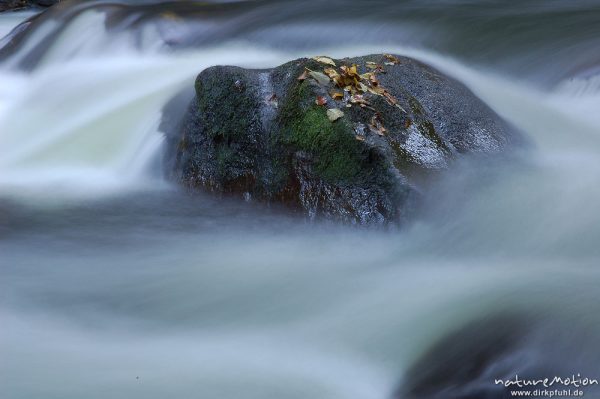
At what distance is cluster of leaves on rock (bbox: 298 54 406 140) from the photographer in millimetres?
4609

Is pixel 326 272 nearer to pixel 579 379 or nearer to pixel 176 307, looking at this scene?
pixel 176 307

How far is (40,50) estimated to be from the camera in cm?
862

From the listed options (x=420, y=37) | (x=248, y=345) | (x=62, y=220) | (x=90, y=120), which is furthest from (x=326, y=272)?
(x=420, y=37)

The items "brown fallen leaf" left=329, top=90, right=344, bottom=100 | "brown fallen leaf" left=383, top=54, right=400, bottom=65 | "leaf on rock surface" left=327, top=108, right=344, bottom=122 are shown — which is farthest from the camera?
"brown fallen leaf" left=383, top=54, right=400, bottom=65

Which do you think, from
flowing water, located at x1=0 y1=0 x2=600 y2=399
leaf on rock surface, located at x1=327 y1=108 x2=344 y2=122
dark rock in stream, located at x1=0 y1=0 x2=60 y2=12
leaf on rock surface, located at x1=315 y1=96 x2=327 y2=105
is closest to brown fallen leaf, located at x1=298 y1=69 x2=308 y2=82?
leaf on rock surface, located at x1=315 y1=96 x2=327 y2=105

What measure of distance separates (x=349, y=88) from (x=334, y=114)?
290 mm

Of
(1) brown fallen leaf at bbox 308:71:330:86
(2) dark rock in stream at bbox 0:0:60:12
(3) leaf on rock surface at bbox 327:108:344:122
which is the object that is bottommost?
(3) leaf on rock surface at bbox 327:108:344:122

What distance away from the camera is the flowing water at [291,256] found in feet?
10.8

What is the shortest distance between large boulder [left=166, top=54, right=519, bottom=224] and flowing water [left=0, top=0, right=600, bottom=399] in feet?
0.55

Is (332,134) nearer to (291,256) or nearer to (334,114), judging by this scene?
(334,114)

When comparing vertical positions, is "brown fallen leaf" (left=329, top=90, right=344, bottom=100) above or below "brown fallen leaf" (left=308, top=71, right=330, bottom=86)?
below

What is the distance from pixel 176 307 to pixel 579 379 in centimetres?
205

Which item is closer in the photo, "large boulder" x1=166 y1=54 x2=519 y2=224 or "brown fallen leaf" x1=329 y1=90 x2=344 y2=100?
"large boulder" x1=166 y1=54 x2=519 y2=224

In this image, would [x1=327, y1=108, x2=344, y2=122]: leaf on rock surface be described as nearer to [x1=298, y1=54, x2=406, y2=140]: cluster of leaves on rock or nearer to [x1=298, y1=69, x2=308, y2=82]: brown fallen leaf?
[x1=298, y1=54, x2=406, y2=140]: cluster of leaves on rock
